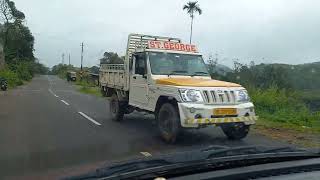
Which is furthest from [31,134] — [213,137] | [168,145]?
[213,137]

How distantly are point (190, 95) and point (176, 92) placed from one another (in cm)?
33

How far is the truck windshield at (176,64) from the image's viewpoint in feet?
37.9

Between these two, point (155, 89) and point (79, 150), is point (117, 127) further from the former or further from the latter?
point (79, 150)

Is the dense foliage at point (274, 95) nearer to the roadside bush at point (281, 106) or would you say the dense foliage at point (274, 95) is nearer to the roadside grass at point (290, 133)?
the roadside bush at point (281, 106)

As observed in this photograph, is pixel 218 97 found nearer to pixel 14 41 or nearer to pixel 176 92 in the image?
pixel 176 92

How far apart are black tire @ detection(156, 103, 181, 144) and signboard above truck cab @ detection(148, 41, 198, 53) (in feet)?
6.84

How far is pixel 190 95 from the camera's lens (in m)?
9.77

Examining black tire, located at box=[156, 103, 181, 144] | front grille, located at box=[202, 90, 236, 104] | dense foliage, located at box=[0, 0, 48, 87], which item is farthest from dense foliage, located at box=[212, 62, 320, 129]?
dense foliage, located at box=[0, 0, 48, 87]

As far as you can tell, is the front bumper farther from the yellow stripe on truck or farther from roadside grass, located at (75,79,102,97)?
roadside grass, located at (75,79,102,97)

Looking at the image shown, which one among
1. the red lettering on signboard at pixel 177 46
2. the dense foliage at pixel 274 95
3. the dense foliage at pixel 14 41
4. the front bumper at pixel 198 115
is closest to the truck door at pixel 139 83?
the red lettering on signboard at pixel 177 46

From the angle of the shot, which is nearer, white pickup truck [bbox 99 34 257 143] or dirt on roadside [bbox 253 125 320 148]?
white pickup truck [bbox 99 34 257 143]

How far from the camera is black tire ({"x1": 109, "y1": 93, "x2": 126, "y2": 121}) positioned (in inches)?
551

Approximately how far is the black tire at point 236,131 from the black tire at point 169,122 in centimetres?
127

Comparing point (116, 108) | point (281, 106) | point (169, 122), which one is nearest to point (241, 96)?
point (169, 122)
